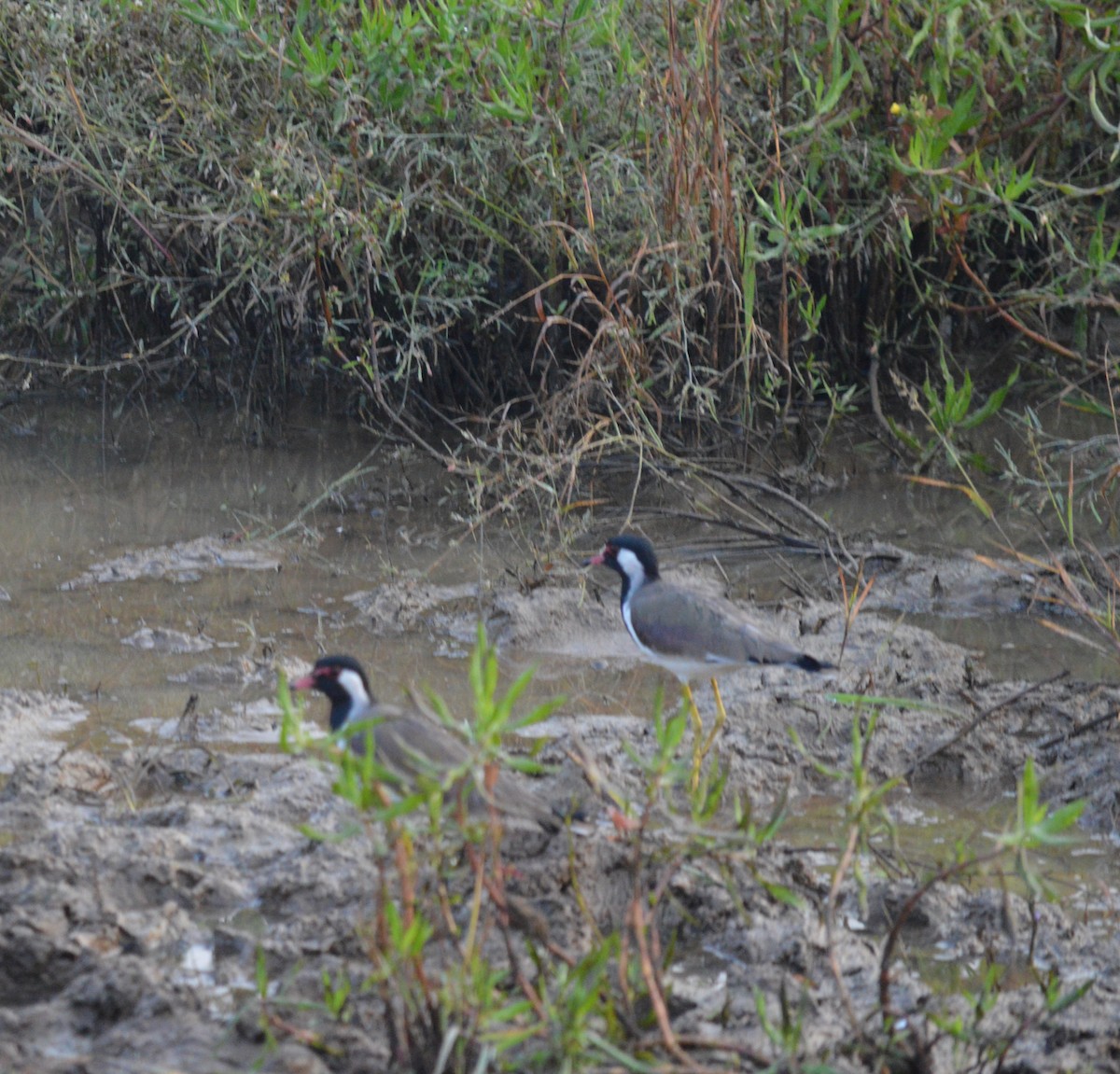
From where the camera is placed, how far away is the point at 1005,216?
8.02 metres

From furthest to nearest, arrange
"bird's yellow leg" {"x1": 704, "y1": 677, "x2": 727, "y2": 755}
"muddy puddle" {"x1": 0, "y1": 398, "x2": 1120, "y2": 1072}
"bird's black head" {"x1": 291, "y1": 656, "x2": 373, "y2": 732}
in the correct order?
"bird's yellow leg" {"x1": 704, "y1": 677, "x2": 727, "y2": 755}, "bird's black head" {"x1": 291, "y1": 656, "x2": 373, "y2": 732}, "muddy puddle" {"x1": 0, "y1": 398, "x2": 1120, "y2": 1072}

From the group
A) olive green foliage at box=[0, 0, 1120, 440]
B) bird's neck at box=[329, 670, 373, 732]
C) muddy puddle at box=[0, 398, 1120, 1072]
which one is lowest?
muddy puddle at box=[0, 398, 1120, 1072]

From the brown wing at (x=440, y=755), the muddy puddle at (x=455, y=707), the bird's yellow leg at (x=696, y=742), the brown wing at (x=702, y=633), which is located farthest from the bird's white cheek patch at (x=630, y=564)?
the brown wing at (x=440, y=755)

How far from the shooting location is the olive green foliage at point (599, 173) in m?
7.25

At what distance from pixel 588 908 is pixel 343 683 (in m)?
1.09

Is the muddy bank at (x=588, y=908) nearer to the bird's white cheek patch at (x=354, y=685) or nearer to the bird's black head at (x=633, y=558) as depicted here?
the bird's white cheek patch at (x=354, y=685)

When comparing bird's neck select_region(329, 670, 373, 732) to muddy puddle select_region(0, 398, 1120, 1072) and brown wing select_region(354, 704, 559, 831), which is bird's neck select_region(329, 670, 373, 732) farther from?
muddy puddle select_region(0, 398, 1120, 1072)

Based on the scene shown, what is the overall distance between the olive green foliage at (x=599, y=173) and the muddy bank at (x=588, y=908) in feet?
7.24

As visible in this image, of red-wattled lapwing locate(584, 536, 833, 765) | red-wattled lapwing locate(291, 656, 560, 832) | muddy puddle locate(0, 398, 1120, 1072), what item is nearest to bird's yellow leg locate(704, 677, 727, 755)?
red-wattled lapwing locate(584, 536, 833, 765)

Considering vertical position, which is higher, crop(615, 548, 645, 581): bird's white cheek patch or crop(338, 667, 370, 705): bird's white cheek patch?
crop(338, 667, 370, 705): bird's white cheek patch

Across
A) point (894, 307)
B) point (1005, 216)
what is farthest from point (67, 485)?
point (1005, 216)

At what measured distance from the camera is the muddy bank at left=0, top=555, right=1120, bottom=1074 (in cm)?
329

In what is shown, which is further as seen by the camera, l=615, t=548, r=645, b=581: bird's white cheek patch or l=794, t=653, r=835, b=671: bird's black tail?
l=615, t=548, r=645, b=581: bird's white cheek patch

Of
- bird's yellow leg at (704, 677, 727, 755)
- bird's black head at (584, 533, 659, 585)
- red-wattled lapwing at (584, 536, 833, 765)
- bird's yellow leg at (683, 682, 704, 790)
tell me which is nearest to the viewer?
bird's yellow leg at (683, 682, 704, 790)
